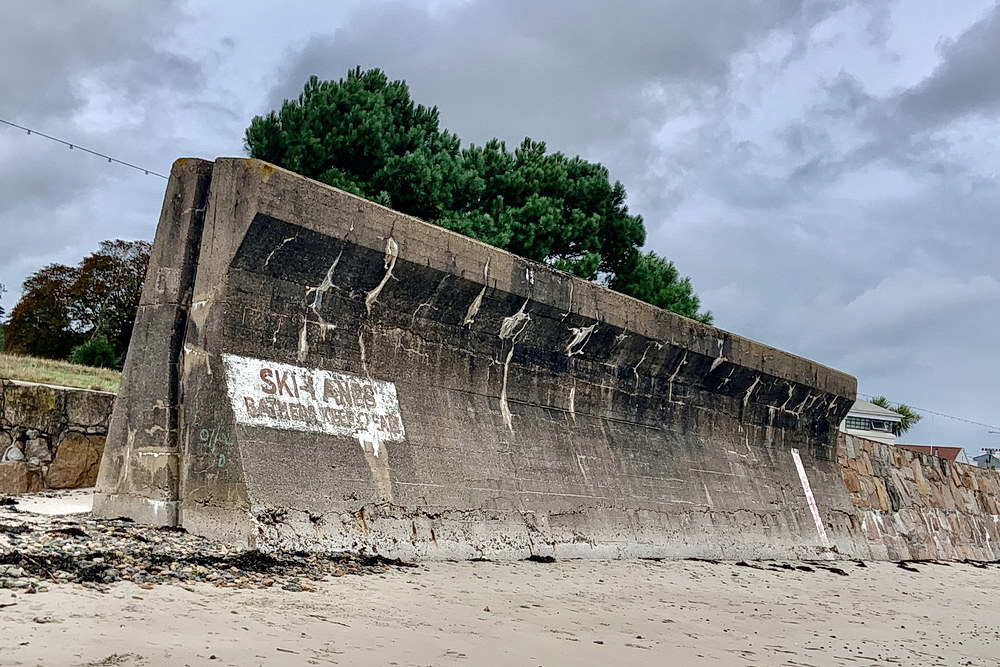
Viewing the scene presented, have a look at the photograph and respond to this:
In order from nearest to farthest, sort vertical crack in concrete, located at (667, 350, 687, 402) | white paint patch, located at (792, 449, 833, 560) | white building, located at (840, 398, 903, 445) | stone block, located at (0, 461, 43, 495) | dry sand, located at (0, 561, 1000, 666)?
dry sand, located at (0, 561, 1000, 666) → stone block, located at (0, 461, 43, 495) → vertical crack in concrete, located at (667, 350, 687, 402) → white paint patch, located at (792, 449, 833, 560) → white building, located at (840, 398, 903, 445)

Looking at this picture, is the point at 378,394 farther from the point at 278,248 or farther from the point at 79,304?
the point at 79,304

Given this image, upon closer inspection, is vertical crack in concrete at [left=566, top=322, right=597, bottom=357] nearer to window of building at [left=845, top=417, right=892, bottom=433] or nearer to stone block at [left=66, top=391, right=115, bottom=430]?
stone block at [left=66, top=391, right=115, bottom=430]

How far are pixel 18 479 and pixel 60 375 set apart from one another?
11.8 ft

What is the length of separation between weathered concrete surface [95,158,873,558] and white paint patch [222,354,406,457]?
0.05 ft

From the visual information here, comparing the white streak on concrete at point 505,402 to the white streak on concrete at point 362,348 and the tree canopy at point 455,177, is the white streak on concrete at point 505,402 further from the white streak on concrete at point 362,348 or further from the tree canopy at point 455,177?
the tree canopy at point 455,177

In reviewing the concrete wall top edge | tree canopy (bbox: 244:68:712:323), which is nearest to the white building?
tree canopy (bbox: 244:68:712:323)

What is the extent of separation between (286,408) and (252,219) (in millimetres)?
1146

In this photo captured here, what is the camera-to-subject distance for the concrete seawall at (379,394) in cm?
574

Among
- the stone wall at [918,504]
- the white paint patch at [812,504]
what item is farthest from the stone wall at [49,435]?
the stone wall at [918,504]

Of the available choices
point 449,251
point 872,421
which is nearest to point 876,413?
point 872,421

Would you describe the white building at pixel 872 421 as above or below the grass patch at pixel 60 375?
above

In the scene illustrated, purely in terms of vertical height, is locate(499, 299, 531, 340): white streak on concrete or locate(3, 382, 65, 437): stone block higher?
locate(499, 299, 531, 340): white streak on concrete

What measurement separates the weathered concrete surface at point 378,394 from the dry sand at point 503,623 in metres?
0.50

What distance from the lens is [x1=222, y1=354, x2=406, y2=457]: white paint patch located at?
5.78m
